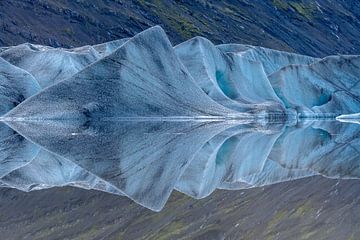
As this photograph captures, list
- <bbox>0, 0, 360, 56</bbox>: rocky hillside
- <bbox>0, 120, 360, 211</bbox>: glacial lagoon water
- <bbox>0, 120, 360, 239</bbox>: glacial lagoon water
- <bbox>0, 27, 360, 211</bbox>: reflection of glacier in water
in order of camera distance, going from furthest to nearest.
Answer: <bbox>0, 0, 360, 56</bbox>: rocky hillside → <bbox>0, 27, 360, 211</bbox>: reflection of glacier in water → <bbox>0, 120, 360, 211</bbox>: glacial lagoon water → <bbox>0, 120, 360, 239</bbox>: glacial lagoon water

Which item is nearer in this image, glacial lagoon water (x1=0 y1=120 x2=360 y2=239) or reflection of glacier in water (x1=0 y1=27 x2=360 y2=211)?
glacial lagoon water (x1=0 y1=120 x2=360 y2=239)

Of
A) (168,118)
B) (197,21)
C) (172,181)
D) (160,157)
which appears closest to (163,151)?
(160,157)

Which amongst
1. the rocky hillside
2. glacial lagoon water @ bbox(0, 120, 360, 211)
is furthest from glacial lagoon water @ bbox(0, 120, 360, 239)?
the rocky hillside

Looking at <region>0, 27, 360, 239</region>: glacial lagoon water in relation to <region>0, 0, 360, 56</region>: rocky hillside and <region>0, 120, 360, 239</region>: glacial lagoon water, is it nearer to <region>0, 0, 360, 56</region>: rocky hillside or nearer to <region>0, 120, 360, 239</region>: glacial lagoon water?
<region>0, 120, 360, 239</region>: glacial lagoon water

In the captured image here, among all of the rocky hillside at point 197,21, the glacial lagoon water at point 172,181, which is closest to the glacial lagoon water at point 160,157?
the glacial lagoon water at point 172,181

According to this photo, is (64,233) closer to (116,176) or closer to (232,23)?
(116,176)

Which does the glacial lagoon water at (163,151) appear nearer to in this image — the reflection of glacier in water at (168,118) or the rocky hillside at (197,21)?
the reflection of glacier in water at (168,118)

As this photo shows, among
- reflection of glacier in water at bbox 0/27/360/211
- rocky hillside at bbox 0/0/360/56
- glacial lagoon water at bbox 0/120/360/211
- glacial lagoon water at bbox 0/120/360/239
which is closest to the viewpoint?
glacial lagoon water at bbox 0/120/360/239

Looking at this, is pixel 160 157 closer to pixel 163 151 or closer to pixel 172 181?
pixel 163 151

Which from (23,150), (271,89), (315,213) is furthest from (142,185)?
(271,89)
